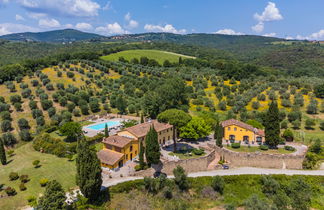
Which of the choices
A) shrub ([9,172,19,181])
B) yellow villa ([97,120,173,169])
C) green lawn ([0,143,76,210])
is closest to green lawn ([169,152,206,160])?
yellow villa ([97,120,173,169])

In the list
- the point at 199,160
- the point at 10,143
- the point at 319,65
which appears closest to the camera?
the point at 199,160

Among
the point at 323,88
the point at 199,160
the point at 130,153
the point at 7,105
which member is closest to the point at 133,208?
the point at 130,153

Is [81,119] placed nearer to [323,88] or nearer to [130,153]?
[130,153]

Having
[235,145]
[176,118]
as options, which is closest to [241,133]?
[235,145]

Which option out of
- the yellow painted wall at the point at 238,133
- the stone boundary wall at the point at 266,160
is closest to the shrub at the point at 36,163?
the stone boundary wall at the point at 266,160

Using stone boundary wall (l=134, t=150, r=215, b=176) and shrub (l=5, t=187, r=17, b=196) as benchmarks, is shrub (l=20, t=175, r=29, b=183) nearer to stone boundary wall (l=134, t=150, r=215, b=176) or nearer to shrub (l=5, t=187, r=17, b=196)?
shrub (l=5, t=187, r=17, b=196)

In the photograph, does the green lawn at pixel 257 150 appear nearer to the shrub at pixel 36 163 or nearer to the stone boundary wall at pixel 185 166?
the stone boundary wall at pixel 185 166

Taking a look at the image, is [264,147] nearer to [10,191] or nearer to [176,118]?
[176,118]
